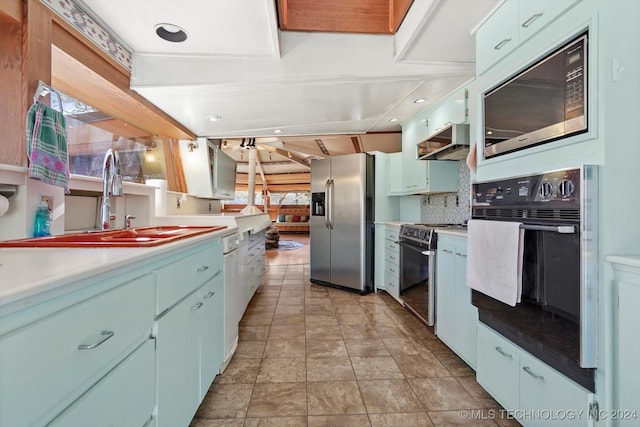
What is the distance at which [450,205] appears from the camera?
9.96ft

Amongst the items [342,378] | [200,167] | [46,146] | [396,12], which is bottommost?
[342,378]

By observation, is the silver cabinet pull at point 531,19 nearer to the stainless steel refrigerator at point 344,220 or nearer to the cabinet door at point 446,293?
the cabinet door at point 446,293

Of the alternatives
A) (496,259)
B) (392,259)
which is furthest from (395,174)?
(496,259)

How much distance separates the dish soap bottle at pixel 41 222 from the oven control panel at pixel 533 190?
217cm

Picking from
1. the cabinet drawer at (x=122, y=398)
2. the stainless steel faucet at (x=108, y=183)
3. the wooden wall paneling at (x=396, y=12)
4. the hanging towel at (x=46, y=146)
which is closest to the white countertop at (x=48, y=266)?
the cabinet drawer at (x=122, y=398)

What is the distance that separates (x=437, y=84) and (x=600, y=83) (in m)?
1.64

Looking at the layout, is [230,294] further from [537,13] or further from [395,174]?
[395,174]

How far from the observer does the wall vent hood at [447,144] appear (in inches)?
89.4

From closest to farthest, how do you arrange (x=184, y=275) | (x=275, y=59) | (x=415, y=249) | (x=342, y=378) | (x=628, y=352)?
(x=628, y=352)
(x=184, y=275)
(x=342, y=378)
(x=275, y=59)
(x=415, y=249)

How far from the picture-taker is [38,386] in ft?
1.72

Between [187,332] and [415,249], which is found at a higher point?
[415,249]

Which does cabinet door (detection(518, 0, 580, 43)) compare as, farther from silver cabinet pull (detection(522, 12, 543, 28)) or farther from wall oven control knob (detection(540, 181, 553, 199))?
wall oven control knob (detection(540, 181, 553, 199))

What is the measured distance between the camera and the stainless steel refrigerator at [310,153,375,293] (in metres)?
3.67

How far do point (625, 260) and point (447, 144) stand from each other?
1.71m
